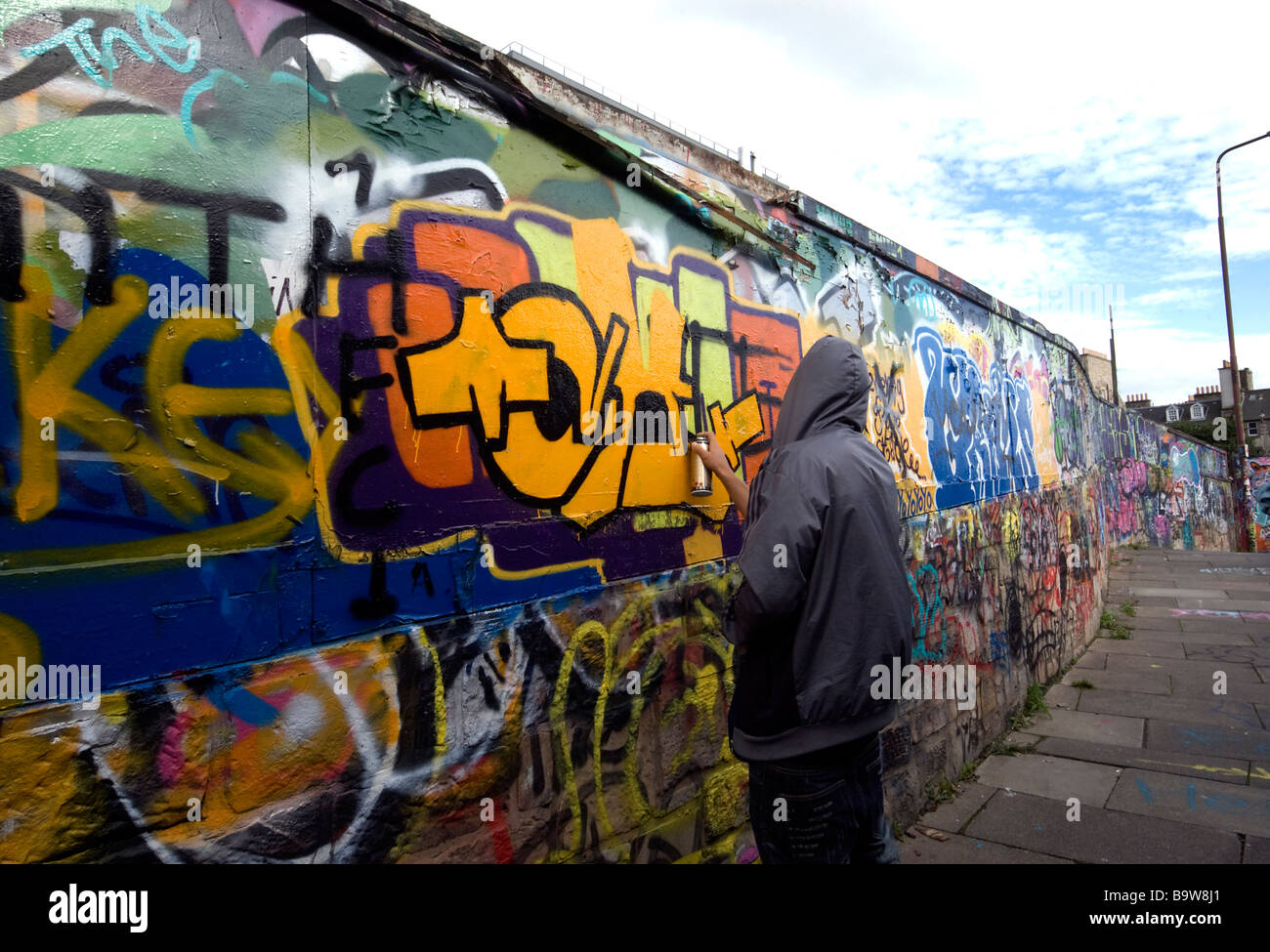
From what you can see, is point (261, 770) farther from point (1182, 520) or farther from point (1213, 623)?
point (1182, 520)

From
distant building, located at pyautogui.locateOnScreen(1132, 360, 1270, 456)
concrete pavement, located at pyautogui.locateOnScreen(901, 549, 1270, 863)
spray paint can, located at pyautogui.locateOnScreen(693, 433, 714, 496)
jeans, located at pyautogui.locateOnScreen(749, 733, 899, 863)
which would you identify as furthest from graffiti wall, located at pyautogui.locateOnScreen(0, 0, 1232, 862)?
distant building, located at pyautogui.locateOnScreen(1132, 360, 1270, 456)

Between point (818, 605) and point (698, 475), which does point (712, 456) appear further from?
point (818, 605)

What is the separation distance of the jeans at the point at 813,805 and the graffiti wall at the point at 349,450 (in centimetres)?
72

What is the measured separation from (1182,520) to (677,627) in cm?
2528

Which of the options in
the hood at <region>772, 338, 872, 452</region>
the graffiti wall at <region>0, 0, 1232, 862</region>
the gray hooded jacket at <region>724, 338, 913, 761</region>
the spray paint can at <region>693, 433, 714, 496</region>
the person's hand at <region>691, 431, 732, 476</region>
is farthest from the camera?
the spray paint can at <region>693, 433, 714, 496</region>

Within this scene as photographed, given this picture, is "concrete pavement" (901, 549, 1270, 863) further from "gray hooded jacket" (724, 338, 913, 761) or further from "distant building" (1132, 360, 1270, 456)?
"distant building" (1132, 360, 1270, 456)

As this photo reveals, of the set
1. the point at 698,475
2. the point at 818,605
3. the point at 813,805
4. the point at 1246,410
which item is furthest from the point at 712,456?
the point at 1246,410

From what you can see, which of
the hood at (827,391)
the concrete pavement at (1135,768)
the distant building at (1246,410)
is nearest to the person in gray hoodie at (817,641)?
the hood at (827,391)

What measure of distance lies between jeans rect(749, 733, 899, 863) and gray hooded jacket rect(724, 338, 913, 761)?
0.21 feet

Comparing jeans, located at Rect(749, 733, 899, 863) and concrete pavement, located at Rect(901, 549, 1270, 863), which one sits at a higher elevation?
jeans, located at Rect(749, 733, 899, 863)

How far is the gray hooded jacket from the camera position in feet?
6.88

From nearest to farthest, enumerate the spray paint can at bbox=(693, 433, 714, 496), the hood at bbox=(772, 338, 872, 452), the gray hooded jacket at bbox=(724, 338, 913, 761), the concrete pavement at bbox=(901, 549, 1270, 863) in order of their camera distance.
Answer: the gray hooded jacket at bbox=(724, 338, 913, 761) < the hood at bbox=(772, 338, 872, 452) < the spray paint can at bbox=(693, 433, 714, 496) < the concrete pavement at bbox=(901, 549, 1270, 863)
